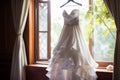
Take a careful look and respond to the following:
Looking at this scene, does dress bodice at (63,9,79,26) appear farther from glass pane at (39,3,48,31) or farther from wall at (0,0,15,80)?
wall at (0,0,15,80)

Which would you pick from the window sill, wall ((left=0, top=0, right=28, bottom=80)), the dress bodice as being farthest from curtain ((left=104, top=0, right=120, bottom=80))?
wall ((left=0, top=0, right=28, bottom=80))

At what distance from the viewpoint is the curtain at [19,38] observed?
3.61m

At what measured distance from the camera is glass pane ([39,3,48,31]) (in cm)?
377

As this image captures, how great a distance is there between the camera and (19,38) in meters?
3.66

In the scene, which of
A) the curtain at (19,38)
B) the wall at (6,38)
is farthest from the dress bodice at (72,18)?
the wall at (6,38)

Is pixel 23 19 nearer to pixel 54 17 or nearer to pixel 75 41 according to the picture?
pixel 54 17

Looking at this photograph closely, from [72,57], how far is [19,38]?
1.08 m

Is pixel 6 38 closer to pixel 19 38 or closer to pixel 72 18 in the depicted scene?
pixel 19 38

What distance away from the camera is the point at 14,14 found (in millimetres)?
3654

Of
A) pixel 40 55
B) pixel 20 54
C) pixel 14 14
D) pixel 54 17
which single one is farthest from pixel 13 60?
pixel 54 17

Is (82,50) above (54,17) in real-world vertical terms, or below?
below

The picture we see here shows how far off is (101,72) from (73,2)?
113 cm

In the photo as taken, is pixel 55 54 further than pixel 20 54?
No

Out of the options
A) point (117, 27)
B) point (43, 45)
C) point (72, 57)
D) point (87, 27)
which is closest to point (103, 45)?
point (87, 27)
